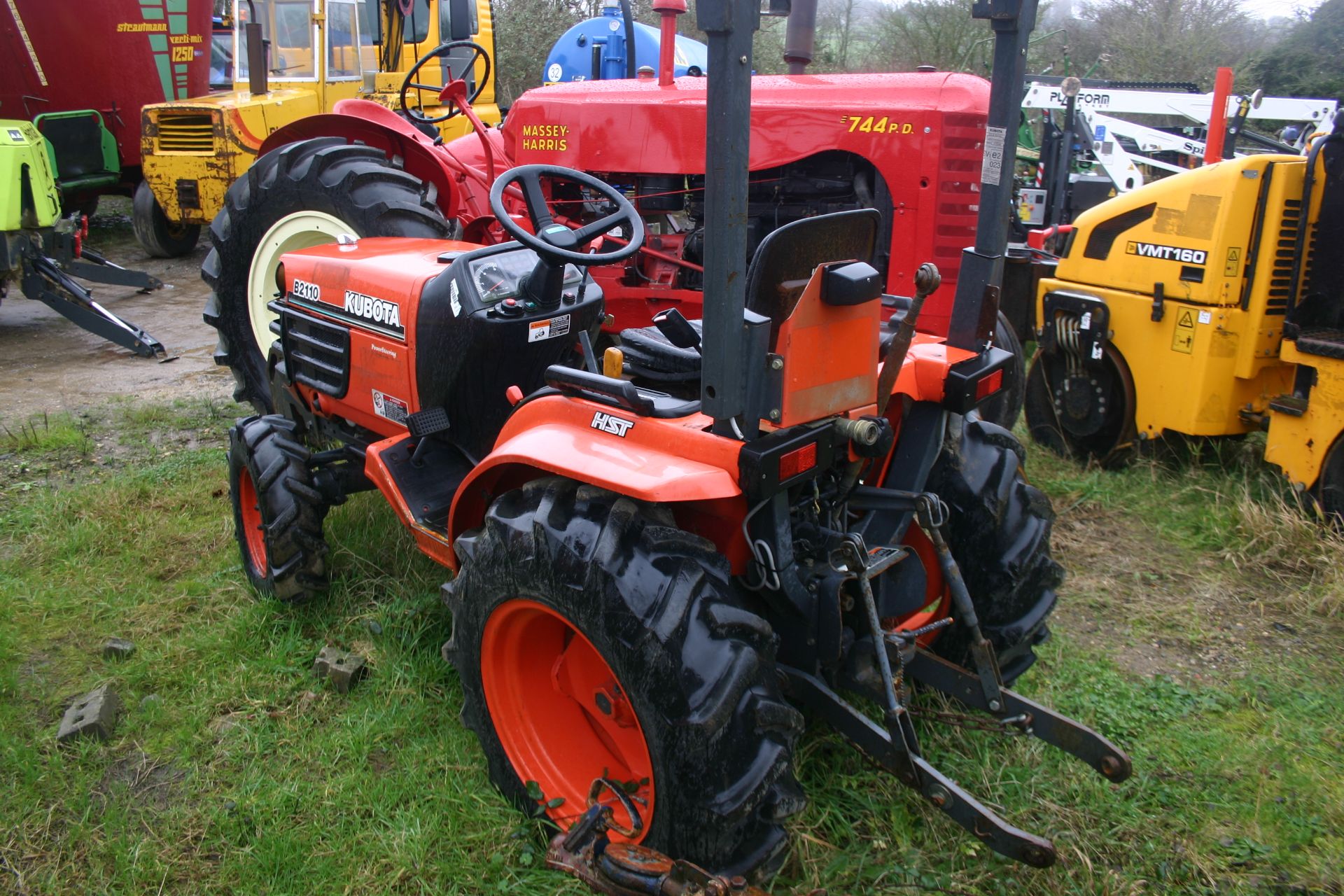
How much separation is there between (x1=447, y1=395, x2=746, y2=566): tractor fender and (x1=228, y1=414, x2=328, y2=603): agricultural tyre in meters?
1.04

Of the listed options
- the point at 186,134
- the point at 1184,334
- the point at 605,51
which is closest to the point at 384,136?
the point at 1184,334

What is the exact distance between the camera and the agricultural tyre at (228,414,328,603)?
3387mm

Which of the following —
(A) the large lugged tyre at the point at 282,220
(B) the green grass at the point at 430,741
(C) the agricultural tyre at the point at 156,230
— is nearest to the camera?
(B) the green grass at the point at 430,741

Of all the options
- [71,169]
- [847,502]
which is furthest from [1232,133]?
[71,169]

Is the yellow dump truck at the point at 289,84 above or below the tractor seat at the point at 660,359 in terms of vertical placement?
above

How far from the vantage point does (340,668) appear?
3104 mm

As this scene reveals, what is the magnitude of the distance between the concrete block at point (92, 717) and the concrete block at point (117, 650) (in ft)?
0.83

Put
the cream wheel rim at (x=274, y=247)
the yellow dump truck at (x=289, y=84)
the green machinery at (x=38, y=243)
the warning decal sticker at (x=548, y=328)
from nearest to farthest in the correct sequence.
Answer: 1. the warning decal sticker at (x=548, y=328)
2. the cream wheel rim at (x=274, y=247)
3. the green machinery at (x=38, y=243)
4. the yellow dump truck at (x=289, y=84)

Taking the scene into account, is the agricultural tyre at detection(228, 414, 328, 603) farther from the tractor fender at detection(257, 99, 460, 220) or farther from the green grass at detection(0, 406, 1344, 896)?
the tractor fender at detection(257, 99, 460, 220)

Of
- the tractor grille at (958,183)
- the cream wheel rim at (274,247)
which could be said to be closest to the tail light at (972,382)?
the tractor grille at (958,183)

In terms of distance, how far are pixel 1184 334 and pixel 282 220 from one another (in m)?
4.19

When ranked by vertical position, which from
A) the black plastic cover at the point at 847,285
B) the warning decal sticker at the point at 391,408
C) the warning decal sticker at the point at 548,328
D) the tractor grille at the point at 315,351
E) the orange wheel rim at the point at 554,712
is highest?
the black plastic cover at the point at 847,285

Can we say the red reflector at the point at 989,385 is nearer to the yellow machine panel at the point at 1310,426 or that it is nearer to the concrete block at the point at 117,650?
the yellow machine panel at the point at 1310,426

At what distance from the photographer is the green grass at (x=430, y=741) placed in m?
2.38
